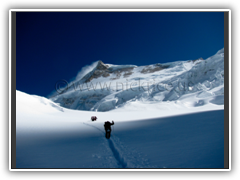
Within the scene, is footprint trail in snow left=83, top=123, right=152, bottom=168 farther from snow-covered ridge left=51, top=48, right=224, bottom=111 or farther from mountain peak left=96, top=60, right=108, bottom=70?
mountain peak left=96, top=60, right=108, bottom=70

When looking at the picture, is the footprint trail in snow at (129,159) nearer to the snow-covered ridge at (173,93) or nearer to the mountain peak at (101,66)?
the snow-covered ridge at (173,93)

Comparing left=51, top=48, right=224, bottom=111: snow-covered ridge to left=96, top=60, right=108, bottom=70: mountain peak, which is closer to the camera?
left=51, top=48, right=224, bottom=111: snow-covered ridge

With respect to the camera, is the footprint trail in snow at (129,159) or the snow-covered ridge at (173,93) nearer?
the footprint trail in snow at (129,159)

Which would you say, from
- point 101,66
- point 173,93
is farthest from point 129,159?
point 101,66

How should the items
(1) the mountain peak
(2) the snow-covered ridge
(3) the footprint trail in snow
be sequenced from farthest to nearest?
(1) the mountain peak → (2) the snow-covered ridge → (3) the footprint trail in snow

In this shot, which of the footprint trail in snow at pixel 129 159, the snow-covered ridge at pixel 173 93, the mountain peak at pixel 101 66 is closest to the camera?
the footprint trail in snow at pixel 129 159

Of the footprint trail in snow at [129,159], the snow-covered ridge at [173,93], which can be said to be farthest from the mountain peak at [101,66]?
the footprint trail in snow at [129,159]

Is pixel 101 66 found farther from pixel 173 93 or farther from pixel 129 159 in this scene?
pixel 129 159

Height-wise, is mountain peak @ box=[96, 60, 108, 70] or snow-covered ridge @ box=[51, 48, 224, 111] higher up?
mountain peak @ box=[96, 60, 108, 70]

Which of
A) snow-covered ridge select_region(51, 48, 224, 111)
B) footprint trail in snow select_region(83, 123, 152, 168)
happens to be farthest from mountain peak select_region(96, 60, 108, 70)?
footprint trail in snow select_region(83, 123, 152, 168)

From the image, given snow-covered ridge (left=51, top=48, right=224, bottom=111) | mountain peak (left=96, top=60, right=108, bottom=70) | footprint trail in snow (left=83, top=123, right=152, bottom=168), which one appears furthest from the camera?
mountain peak (left=96, top=60, right=108, bottom=70)
